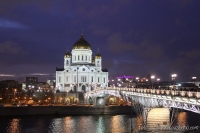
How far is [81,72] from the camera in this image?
420 ft

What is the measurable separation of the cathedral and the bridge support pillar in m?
73.8

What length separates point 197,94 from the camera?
33.7 m

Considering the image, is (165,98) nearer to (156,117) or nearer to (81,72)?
(156,117)

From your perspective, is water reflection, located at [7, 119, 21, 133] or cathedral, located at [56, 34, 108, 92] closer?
water reflection, located at [7, 119, 21, 133]

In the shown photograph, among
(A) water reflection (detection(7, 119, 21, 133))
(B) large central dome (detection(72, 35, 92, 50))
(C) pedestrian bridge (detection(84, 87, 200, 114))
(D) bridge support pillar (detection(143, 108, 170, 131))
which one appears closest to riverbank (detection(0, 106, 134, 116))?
(A) water reflection (detection(7, 119, 21, 133))

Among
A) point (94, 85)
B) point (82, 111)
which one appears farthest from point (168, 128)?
point (94, 85)

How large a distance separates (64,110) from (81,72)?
34.8m

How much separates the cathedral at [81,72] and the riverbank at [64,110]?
1154 inches

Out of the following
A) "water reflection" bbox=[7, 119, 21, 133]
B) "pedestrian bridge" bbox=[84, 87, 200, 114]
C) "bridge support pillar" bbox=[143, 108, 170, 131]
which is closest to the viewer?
"pedestrian bridge" bbox=[84, 87, 200, 114]

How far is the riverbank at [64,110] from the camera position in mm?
90562

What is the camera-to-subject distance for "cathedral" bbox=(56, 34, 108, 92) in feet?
419

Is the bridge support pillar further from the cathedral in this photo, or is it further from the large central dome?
the large central dome

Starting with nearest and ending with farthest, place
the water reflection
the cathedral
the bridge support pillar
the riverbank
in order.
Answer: the bridge support pillar, the water reflection, the riverbank, the cathedral

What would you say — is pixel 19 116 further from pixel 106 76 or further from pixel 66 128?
pixel 106 76
